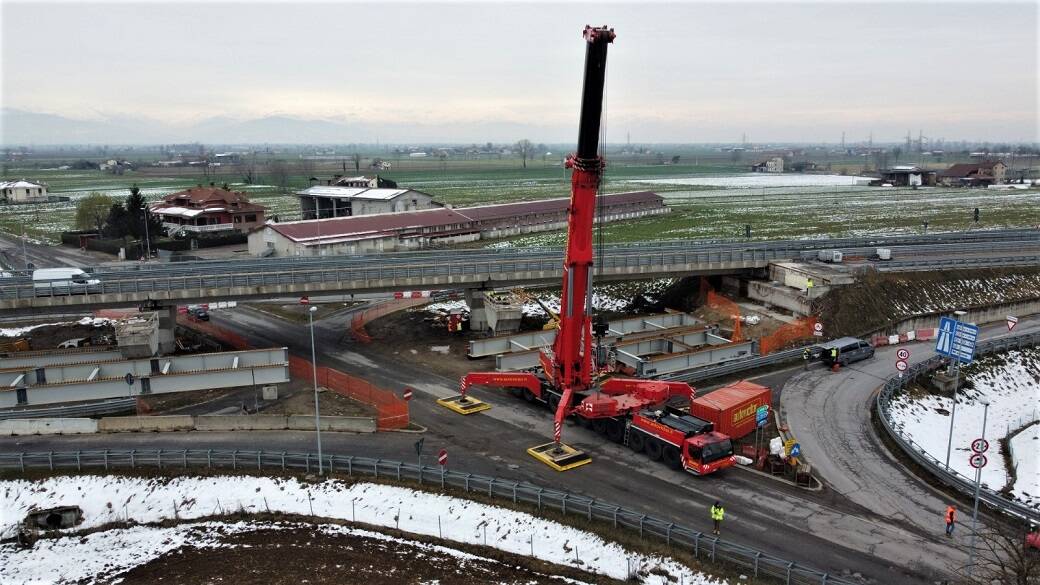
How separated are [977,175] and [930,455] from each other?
156 meters

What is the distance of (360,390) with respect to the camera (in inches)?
1468

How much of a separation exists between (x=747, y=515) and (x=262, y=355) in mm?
30476

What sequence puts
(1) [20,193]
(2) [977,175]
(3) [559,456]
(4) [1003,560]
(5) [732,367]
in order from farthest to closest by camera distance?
1. (2) [977,175]
2. (1) [20,193]
3. (5) [732,367]
4. (3) [559,456]
5. (4) [1003,560]

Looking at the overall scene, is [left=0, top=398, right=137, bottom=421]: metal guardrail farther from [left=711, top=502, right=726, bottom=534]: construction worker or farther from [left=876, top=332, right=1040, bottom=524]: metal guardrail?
[left=876, top=332, right=1040, bottom=524]: metal guardrail

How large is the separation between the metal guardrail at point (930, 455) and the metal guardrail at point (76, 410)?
3719 centimetres

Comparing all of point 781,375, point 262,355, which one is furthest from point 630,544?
point 262,355

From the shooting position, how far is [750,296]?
54.7 metres

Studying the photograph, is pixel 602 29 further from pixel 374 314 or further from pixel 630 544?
pixel 374 314

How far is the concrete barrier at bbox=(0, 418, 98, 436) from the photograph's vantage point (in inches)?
1278

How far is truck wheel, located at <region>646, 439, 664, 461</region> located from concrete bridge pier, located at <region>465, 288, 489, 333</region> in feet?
72.4

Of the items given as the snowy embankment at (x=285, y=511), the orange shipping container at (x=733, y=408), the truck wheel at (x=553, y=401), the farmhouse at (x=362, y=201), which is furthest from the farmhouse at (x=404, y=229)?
the snowy embankment at (x=285, y=511)

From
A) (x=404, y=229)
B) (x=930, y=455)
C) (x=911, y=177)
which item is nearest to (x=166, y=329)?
(x=404, y=229)

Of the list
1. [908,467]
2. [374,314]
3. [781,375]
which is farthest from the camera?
[374,314]

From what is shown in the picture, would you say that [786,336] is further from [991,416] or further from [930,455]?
[930,455]
